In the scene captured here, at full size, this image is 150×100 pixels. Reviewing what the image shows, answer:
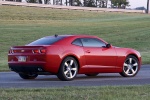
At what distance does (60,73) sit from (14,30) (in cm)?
3026

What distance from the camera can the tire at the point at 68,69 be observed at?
1486 centimetres

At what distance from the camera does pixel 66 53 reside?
14.9m

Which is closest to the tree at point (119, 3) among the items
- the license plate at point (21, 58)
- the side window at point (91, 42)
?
the side window at point (91, 42)

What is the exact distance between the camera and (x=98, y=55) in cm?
1579

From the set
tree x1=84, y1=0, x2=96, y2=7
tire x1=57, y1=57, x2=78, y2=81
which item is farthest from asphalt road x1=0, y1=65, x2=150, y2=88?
tree x1=84, y1=0, x2=96, y2=7

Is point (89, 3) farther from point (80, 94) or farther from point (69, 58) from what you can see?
point (80, 94)

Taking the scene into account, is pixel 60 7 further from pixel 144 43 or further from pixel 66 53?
pixel 66 53

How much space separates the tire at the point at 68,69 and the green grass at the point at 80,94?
3.35 metres

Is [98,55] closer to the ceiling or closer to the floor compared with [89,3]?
closer to the ceiling

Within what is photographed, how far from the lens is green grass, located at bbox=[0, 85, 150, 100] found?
9.91 meters

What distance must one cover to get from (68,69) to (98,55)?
4.13 feet

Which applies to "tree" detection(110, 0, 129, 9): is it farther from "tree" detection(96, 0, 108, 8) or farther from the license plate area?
the license plate area

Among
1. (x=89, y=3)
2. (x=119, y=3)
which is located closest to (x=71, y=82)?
(x=89, y=3)

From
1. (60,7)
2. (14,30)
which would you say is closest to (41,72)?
(14,30)
